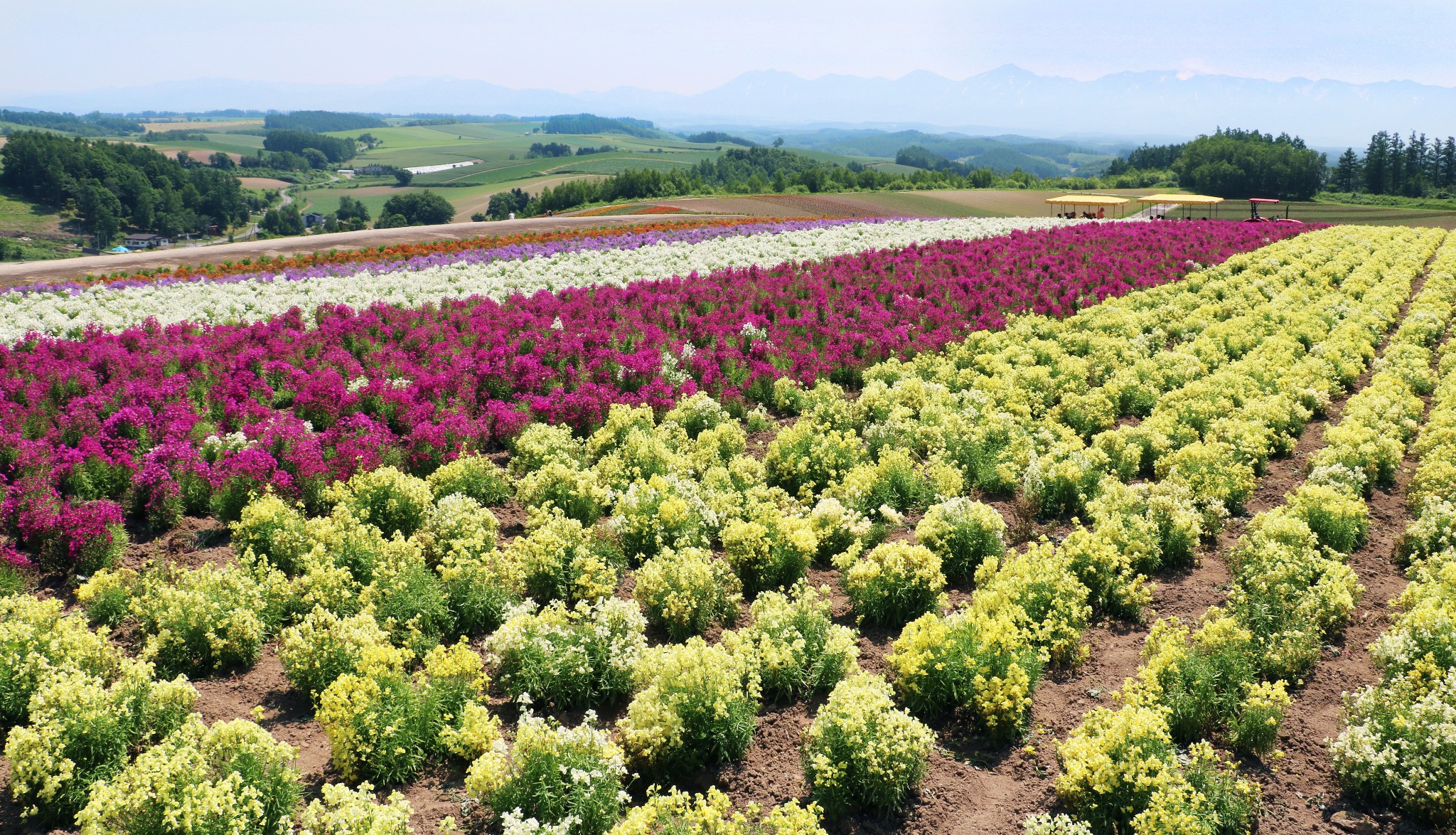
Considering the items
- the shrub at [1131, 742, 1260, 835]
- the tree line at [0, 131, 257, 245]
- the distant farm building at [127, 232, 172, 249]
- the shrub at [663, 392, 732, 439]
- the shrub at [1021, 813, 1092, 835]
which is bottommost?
the shrub at [1021, 813, 1092, 835]

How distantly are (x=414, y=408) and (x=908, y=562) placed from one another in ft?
28.3

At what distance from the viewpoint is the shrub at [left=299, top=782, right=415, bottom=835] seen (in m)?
5.18

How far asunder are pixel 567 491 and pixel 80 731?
563 cm

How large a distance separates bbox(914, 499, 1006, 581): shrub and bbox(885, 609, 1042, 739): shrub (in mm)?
2117

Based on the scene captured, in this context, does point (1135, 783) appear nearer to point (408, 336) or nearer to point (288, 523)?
point (288, 523)

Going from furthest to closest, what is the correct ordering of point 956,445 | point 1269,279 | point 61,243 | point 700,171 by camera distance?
point 700,171, point 61,243, point 1269,279, point 956,445

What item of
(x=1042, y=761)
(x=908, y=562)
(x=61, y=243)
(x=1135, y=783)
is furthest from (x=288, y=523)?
(x=61, y=243)

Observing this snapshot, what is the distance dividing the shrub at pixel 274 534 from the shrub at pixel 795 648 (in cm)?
522

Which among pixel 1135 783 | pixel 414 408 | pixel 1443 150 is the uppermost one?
pixel 1443 150

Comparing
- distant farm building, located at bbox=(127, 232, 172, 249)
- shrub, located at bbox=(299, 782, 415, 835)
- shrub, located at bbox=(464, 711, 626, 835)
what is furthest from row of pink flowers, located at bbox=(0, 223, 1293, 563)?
distant farm building, located at bbox=(127, 232, 172, 249)

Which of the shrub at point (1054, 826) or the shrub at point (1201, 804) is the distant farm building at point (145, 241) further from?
the shrub at point (1201, 804)

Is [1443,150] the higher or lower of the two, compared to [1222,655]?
higher

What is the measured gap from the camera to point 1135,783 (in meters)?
5.75

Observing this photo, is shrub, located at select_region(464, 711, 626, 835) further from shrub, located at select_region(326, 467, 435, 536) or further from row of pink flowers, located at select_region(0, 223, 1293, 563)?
row of pink flowers, located at select_region(0, 223, 1293, 563)
